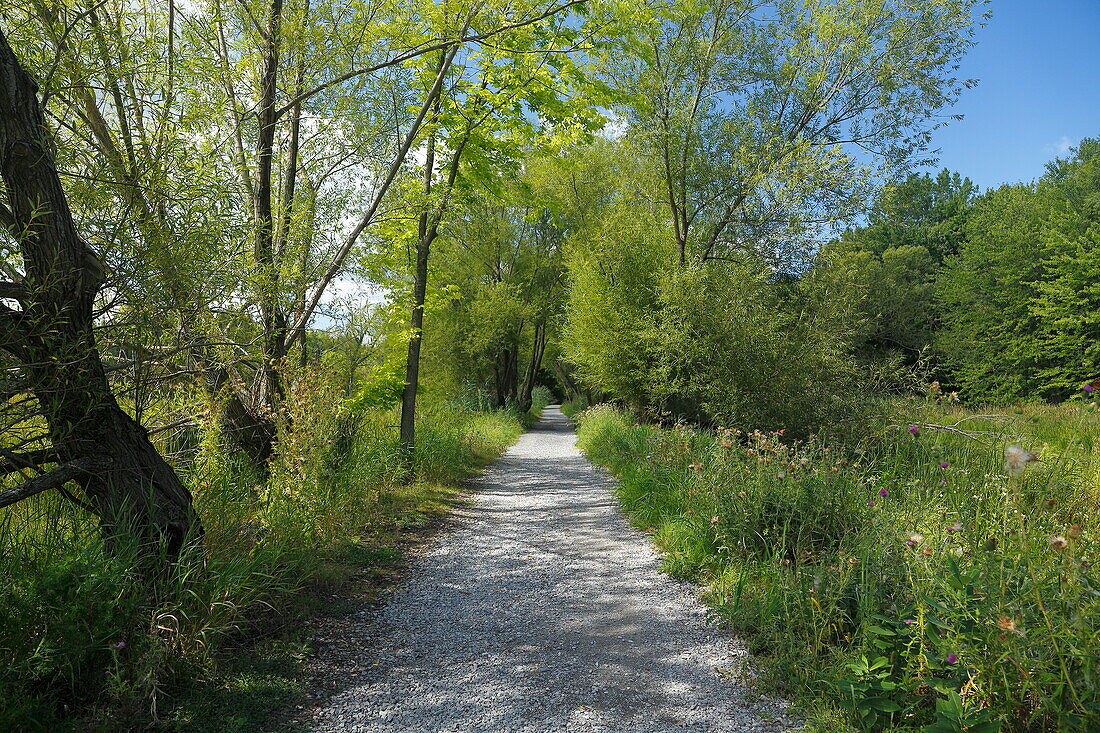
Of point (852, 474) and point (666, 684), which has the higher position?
point (852, 474)

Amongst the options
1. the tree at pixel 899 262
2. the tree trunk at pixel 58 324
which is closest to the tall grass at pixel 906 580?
the tree trunk at pixel 58 324

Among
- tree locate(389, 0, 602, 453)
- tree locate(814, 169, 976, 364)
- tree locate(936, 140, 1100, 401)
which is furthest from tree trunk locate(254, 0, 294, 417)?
tree locate(936, 140, 1100, 401)

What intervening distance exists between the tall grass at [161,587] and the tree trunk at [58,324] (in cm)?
30

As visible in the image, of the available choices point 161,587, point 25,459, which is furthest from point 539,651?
point 25,459

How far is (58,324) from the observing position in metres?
2.92

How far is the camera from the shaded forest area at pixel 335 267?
9.58 feet

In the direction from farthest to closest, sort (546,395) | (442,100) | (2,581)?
(546,395), (442,100), (2,581)

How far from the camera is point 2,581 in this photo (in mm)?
2561

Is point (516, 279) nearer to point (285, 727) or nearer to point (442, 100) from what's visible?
point (442, 100)

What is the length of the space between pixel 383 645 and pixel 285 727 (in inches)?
41.4

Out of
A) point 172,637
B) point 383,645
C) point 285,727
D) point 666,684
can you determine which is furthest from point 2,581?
point 666,684

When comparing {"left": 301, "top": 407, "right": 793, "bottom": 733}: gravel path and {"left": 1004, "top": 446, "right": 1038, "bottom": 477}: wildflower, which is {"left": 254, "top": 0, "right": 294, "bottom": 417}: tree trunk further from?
{"left": 1004, "top": 446, "right": 1038, "bottom": 477}: wildflower

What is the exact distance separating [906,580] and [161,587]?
4.38 m

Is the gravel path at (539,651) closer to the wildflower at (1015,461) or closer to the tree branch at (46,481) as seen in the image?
the wildflower at (1015,461)
